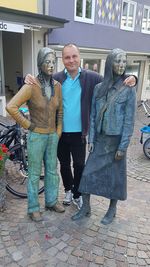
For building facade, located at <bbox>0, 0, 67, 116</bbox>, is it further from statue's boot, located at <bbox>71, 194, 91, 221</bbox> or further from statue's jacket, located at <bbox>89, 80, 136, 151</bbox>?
statue's boot, located at <bbox>71, 194, 91, 221</bbox>

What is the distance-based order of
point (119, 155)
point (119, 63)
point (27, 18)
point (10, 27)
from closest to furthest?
point (119, 63) → point (119, 155) → point (10, 27) → point (27, 18)

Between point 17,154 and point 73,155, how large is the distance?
3.41ft

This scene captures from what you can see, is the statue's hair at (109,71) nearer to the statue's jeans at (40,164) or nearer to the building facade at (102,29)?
the statue's jeans at (40,164)

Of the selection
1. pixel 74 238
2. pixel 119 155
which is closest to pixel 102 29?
pixel 119 155

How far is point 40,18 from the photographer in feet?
25.7

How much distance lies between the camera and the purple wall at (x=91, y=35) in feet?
31.2

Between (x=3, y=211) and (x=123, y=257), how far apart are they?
1.64 metres

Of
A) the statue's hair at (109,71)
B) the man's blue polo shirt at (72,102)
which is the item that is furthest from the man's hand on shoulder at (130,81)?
the man's blue polo shirt at (72,102)

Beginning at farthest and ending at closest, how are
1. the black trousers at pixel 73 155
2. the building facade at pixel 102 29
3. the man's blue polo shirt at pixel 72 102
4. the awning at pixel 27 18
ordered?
the building facade at pixel 102 29 → the awning at pixel 27 18 → the black trousers at pixel 73 155 → the man's blue polo shirt at pixel 72 102

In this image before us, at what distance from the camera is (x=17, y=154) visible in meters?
3.87

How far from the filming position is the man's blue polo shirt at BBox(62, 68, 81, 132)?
295cm

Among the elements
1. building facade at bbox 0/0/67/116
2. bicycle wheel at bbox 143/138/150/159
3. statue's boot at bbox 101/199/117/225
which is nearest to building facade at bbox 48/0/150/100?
building facade at bbox 0/0/67/116

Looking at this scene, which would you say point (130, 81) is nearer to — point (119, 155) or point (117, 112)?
point (117, 112)

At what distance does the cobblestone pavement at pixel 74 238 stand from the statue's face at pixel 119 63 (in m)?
1.87
